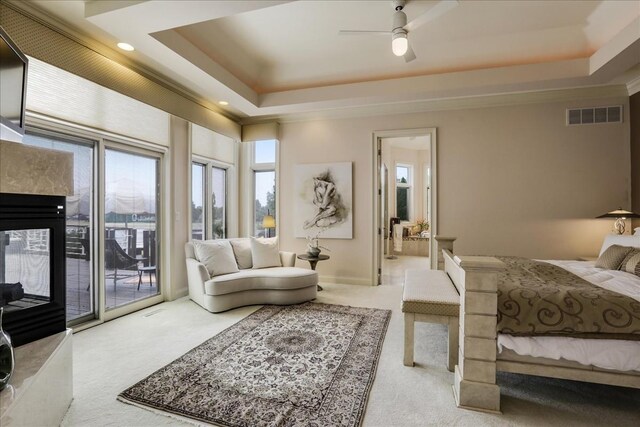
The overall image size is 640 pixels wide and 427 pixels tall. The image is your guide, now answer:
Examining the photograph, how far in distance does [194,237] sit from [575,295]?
462 cm

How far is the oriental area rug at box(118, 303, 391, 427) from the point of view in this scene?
1.83 metres

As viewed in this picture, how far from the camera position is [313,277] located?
4.11 meters

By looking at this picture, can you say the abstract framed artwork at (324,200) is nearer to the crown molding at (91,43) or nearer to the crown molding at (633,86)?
the crown molding at (91,43)

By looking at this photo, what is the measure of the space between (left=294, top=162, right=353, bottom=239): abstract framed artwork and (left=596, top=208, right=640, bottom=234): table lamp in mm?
3368

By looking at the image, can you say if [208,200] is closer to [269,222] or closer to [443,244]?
[269,222]

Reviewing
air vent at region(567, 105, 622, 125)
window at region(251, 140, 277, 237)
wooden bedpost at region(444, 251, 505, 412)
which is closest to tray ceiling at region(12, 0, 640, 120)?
air vent at region(567, 105, 622, 125)

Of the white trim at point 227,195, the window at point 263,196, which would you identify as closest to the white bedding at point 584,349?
the white trim at point 227,195

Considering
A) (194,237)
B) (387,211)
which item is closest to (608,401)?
(194,237)

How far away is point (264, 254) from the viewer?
175 inches

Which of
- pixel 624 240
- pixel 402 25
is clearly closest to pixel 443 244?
pixel 624 240

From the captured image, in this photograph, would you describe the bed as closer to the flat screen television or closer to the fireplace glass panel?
the fireplace glass panel

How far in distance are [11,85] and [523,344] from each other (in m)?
3.43

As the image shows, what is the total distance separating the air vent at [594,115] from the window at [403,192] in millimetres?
5346

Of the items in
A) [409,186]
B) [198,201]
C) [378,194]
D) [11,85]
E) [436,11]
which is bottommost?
[198,201]
